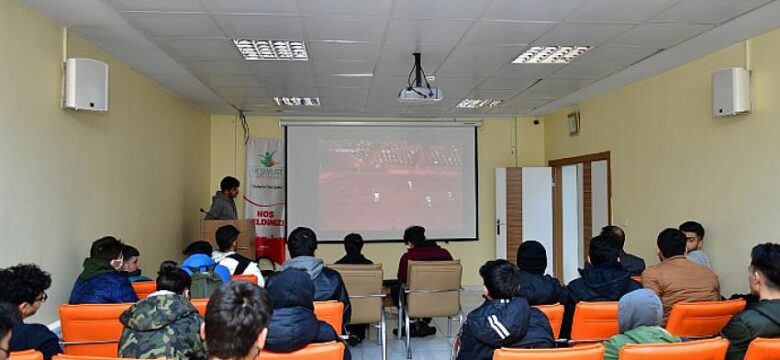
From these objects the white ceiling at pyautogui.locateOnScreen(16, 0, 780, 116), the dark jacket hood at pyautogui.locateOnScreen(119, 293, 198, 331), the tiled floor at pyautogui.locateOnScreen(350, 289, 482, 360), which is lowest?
the tiled floor at pyautogui.locateOnScreen(350, 289, 482, 360)

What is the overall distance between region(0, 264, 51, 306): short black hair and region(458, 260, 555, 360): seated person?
6.52 feet

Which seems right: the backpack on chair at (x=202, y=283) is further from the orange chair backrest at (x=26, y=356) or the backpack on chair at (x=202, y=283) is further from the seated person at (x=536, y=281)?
the seated person at (x=536, y=281)

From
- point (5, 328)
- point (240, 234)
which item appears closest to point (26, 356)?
point (5, 328)

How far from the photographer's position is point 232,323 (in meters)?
1.55

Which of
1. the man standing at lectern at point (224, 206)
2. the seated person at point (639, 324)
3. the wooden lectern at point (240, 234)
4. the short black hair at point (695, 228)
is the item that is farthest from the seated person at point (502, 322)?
the man standing at lectern at point (224, 206)

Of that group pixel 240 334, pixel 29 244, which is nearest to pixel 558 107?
pixel 29 244

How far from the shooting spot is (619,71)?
→ 18.9ft

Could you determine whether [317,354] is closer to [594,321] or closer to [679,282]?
[594,321]

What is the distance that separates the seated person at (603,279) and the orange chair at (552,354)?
164 centimetres

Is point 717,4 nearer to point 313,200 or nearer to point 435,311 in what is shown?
point 435,311

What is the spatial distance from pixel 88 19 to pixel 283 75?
7.13 ft

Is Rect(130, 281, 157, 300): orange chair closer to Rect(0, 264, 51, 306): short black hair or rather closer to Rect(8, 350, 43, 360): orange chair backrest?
Rect(0, 264, 51, 306): short black hair

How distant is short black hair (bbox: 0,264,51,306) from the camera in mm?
2556

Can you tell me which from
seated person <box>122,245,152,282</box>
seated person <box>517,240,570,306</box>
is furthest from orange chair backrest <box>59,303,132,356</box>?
seated person <box>517,240,570,306</box>
